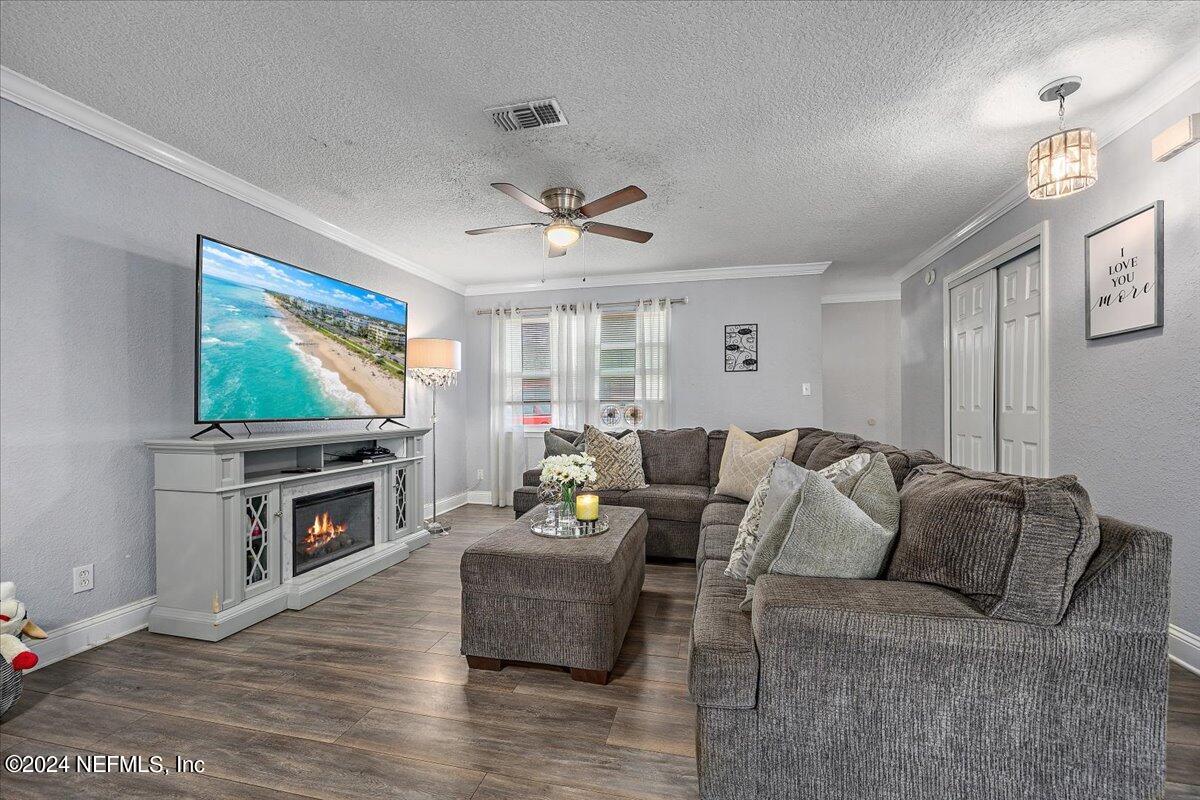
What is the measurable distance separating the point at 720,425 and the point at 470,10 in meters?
4.14

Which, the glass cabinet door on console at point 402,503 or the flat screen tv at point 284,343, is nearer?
the flat screen tv at point 284,343

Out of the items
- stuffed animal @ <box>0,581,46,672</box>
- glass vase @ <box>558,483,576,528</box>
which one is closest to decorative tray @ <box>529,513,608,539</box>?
glass vase @ <box>558,483,576,528</box>

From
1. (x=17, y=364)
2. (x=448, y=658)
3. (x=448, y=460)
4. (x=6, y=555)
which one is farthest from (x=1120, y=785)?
(x=448, y=460)

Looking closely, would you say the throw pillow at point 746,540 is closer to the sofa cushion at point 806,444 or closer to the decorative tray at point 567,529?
the decorative tray at point 567,529

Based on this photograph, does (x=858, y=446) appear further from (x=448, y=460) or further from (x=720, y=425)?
(x=448, y=460)

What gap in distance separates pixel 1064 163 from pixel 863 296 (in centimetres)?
440

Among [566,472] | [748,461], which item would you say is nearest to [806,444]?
[748,461]

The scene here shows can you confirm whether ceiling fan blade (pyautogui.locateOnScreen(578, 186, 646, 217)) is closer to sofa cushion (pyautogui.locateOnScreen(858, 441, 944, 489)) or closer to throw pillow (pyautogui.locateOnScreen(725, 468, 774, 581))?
throw pillow (pyautogui.locateOnScreen(725, 468, 774, 581))

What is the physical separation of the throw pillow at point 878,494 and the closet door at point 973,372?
2.80 metres

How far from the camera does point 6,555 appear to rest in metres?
2.12

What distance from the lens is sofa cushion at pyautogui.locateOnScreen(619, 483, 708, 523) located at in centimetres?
373

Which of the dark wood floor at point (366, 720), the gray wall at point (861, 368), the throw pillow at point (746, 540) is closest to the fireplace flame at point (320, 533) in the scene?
the dark wood floor at point (366, 720)

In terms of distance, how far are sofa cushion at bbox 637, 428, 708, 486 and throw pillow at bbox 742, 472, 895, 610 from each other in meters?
2.86

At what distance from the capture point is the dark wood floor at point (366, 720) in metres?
1.52
